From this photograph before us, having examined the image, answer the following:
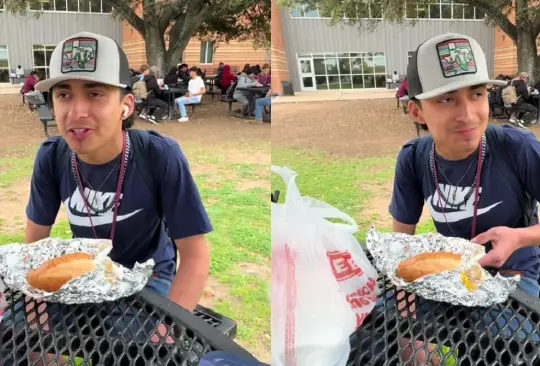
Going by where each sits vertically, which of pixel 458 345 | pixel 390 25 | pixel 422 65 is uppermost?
pixel 390 25

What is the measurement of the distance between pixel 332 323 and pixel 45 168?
626 mm

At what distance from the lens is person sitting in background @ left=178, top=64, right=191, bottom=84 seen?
1.34m

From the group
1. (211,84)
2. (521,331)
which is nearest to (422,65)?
(521,331)

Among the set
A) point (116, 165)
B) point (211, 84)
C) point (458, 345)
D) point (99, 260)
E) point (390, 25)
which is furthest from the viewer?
point (211, 84)

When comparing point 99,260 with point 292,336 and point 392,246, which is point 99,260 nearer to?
point 292,336

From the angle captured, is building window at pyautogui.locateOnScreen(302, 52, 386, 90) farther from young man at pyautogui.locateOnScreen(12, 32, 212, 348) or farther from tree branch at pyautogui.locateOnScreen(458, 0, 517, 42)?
young man at pyautogui.locateOnScreen(12, 32, 212, 348)

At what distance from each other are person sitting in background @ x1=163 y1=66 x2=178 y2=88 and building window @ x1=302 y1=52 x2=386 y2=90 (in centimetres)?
34

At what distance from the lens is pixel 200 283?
97cm

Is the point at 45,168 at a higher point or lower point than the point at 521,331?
higher

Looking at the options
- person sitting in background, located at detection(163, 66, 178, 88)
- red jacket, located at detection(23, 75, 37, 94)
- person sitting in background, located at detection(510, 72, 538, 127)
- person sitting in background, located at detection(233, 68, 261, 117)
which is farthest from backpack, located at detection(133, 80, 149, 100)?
person sitting in background, located at detection(510, 72, 538, 127)

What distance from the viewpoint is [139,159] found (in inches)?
37.1

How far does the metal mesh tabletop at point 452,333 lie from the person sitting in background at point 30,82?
0.84 m

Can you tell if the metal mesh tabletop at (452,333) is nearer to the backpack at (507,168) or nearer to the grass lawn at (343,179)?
the backpack at (507,168)

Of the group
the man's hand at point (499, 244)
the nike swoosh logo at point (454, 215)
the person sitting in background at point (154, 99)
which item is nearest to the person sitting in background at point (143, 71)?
the person sitting in background at point (154, 99)
